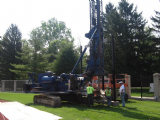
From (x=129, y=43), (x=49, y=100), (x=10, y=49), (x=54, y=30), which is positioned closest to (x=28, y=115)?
(x=49, y=100)

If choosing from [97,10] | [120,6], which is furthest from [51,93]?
[120,6]

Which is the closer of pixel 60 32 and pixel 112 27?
pixel 112 27

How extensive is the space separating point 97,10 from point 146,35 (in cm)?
2349

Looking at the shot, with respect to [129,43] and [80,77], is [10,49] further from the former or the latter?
[80,77]

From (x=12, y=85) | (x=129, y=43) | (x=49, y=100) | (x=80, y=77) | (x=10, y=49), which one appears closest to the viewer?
(x=49, y=100)

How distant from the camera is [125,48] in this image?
34.9 meters

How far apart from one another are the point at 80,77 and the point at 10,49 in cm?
3850

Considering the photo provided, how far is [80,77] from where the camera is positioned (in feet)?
48.8

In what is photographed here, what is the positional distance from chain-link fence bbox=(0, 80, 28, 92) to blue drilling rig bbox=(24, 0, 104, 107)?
16.4m

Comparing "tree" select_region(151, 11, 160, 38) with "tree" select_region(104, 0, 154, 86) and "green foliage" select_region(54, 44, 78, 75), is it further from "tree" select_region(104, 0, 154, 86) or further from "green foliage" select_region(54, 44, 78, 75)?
"green foliage" select_region(54, 44, 78, 75)

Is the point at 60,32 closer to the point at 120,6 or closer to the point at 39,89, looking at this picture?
the point at 120,6

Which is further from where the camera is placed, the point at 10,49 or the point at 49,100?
the point at 10,49

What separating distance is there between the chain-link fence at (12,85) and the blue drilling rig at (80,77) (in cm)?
1642

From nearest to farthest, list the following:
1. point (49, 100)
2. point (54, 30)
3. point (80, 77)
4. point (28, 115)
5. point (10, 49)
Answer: point (28, 115), point (49, 100), point (80, 77), point (10, 49), point (54, 30)
